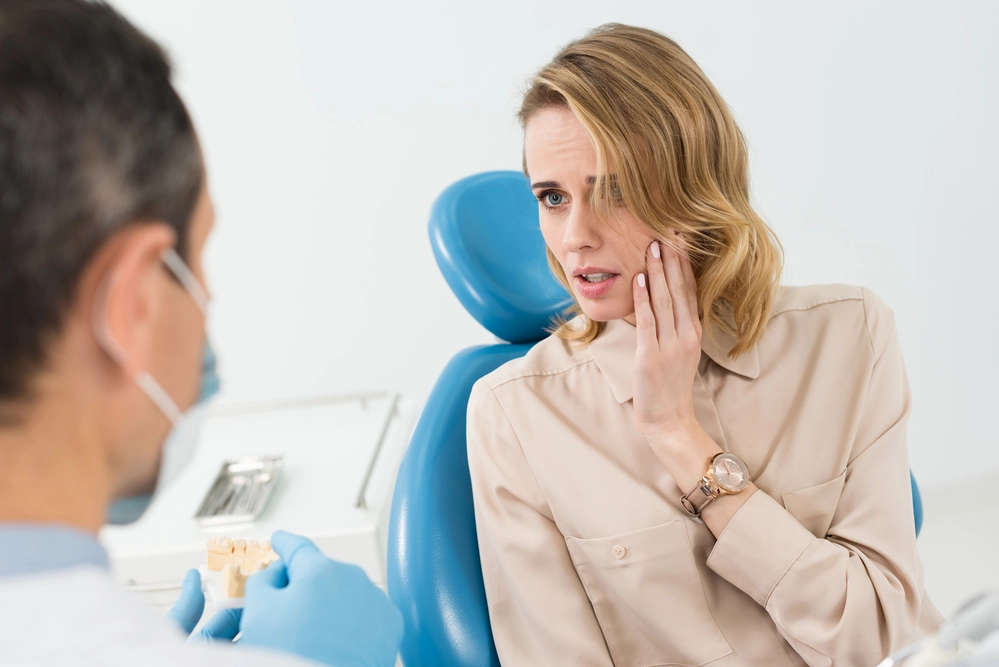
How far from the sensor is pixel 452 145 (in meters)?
2.22

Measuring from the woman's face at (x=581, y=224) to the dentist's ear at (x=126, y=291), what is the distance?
2.23ft

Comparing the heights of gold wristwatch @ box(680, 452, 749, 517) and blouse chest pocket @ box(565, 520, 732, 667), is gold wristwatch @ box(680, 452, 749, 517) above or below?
above

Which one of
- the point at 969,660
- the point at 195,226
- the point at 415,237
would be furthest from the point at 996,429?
the point at 195,226

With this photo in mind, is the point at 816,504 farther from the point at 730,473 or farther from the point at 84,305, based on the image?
the point at 84,305

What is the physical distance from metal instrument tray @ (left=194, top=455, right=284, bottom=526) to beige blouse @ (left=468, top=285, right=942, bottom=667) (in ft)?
2.61

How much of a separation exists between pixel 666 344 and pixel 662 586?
1.10ft

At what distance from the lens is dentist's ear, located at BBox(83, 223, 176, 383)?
0.51 metres

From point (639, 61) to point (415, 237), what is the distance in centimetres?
124

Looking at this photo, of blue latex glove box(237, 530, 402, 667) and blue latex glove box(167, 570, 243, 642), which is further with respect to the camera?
blue latex glove box(167, 570, 243, 642)

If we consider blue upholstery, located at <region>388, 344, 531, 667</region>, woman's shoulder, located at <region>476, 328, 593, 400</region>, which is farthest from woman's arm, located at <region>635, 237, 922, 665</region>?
blue upholstery, located at <region>388, 344, 531, 667</region>

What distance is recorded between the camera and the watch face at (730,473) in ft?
3.48

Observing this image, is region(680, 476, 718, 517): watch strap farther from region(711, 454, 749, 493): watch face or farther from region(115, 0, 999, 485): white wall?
region(115, 0, 999, 485): white wall

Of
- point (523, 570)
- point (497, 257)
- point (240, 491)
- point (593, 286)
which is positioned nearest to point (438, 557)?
point (523, 570)

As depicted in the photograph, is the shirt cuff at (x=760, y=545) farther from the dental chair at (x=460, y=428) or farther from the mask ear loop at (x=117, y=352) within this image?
the mask ear loop at (x=117, y=352)
